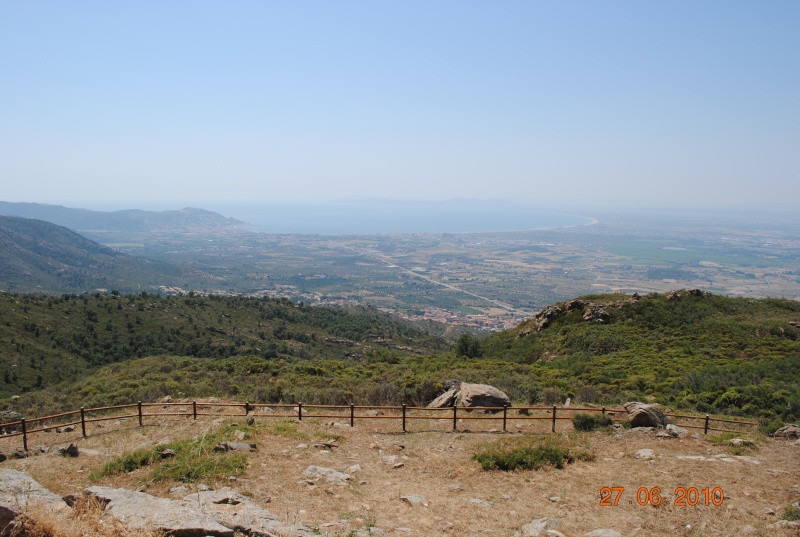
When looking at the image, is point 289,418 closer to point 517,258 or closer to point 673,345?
point 673,345

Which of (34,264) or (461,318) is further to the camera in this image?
(34,264)

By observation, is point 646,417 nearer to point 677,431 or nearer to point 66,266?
point 677,431

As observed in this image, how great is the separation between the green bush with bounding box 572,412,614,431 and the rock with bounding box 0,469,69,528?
12.3m

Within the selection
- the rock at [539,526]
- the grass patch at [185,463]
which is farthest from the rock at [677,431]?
the grass patch at [185,463]

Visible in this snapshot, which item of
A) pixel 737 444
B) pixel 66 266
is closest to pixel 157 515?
pixel 737 444

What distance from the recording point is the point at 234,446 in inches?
415

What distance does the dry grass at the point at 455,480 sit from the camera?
7.49 meters

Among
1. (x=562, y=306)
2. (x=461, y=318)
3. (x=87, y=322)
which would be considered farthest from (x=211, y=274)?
(x=562, y=306)

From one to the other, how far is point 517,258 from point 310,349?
15157 centimetres

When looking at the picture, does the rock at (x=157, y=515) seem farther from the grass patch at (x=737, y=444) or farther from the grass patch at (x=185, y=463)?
the grass patch at (x=737, y=444)

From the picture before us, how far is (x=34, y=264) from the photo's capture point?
125 meters
